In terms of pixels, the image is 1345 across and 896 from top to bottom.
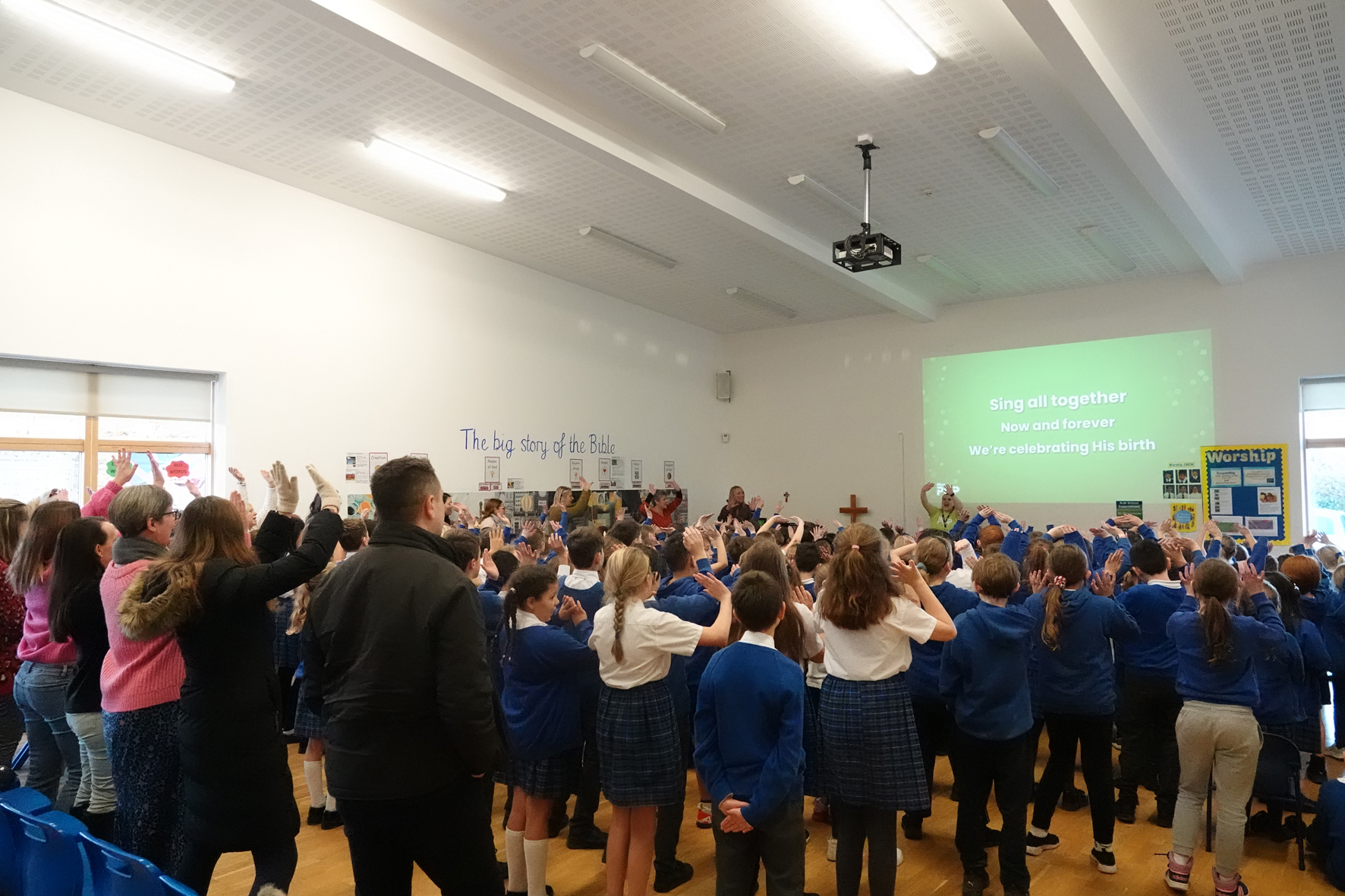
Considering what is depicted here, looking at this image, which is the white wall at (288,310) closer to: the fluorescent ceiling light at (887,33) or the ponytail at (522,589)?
the ponytail at (522,589)

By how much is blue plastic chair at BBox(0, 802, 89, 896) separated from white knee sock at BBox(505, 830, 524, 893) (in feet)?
4.87

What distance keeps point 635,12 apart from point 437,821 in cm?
439

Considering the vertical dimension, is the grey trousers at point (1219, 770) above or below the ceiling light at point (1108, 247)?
below

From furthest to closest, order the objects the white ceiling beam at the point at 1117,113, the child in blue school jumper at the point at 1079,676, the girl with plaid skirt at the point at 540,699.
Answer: the white ceiling beam at the point at 1117,113
the child in blue school jumper at the point at 1079,676
the girl with plaid skirt at the point at 540,699

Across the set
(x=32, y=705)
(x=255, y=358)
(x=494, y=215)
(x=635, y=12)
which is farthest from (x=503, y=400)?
(x=32, y=705)

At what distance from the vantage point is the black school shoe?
3314 mm

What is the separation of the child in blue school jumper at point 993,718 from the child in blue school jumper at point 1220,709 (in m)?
0.69

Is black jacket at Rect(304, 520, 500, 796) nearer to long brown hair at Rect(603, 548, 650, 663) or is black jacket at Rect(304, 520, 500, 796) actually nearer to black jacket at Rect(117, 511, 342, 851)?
black jacket at Rect(117, 511, 342, 851)

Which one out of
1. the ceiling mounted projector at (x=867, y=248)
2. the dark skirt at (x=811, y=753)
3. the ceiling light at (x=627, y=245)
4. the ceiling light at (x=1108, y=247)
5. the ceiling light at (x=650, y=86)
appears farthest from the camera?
the ceiling light at (x=627, y=245)

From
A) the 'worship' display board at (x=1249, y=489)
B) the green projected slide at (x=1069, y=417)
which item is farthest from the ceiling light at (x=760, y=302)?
the 'worship' display board at (x=1249, y=489)

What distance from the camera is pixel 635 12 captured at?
4719mm

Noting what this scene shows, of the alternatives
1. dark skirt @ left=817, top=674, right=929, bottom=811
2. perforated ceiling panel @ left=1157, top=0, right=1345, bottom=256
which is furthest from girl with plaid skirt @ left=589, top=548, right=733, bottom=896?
perforated ceiling panel @ left=1157, top=0, right=1345, bottom=256

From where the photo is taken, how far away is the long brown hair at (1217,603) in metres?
3.21

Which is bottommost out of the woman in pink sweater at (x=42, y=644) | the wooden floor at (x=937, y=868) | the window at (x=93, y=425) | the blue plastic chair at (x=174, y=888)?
the wooden floor at (x=937, y=868)
